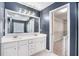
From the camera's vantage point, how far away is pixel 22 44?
1.38 metres

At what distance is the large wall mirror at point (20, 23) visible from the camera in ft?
4.35

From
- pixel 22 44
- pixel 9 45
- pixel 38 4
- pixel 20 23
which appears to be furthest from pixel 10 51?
pixel 38 4

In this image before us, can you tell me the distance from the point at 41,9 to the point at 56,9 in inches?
12.2

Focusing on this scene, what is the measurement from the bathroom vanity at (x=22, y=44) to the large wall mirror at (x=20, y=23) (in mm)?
100

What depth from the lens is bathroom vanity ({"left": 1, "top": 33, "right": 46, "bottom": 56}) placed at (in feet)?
4.13

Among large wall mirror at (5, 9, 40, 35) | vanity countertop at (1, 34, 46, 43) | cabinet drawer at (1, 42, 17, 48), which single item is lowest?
cabinet drawer at (1, 42, 17, 48)

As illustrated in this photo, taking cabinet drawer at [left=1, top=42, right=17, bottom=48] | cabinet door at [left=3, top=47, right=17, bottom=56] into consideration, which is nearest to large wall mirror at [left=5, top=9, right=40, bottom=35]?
cabinet drawer at [left=1, top=42, right=17, bottom=48]

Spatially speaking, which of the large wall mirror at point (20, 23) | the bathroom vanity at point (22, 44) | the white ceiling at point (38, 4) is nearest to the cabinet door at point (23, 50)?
the bathroom vanity at point (22, 44)

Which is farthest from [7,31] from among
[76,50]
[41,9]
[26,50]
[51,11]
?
[76,50]

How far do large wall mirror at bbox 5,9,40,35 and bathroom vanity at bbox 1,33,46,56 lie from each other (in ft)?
0.33

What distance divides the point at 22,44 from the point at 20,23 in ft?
1.40

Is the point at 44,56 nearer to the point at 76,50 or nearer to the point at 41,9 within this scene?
the point at 76,50

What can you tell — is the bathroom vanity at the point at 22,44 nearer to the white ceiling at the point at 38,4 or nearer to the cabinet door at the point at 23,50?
the cabinet door at the point at 23,50

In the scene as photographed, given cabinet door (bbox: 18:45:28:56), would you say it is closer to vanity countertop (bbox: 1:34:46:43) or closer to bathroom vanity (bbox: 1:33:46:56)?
bathroom vanity (bbox: 1:33:46:56)
